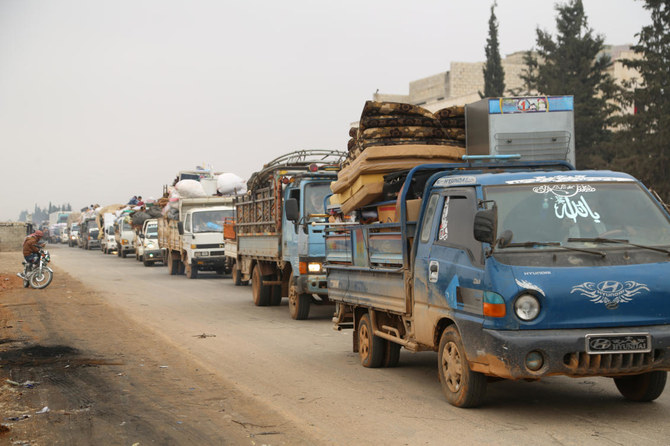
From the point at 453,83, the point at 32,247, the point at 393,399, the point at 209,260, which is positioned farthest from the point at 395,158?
the point at 453,83

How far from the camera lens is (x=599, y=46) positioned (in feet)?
174

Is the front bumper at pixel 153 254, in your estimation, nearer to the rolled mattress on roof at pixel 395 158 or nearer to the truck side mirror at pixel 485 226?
the rolled mattress on roof at pixel 395 158

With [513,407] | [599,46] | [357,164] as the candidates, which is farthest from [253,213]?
[599,46]

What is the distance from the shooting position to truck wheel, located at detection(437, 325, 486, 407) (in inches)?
290

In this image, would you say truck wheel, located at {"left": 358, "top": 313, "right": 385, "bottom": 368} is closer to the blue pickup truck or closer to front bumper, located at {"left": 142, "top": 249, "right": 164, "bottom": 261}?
the blue pickup truck

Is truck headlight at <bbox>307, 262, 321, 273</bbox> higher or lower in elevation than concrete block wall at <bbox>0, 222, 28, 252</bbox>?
lower

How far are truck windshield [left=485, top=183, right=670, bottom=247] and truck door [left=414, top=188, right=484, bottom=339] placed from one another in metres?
0.31

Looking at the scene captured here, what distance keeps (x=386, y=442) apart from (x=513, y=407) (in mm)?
1674

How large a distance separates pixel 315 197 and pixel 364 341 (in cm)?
636

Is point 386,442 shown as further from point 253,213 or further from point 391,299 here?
point 253,213

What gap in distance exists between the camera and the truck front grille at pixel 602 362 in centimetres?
671

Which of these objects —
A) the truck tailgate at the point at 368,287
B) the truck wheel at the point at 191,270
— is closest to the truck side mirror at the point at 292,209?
the truck tailgate at the point at 368,287

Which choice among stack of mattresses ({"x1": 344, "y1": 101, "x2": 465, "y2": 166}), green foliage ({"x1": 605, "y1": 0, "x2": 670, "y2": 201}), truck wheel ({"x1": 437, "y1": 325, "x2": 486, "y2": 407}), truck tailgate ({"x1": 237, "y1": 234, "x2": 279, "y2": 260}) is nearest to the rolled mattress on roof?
stack of mattresses ({"x1": 344, "y1": 101, "x2": 465, "y2": 166})

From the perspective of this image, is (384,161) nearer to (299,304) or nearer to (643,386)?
(643,386)
